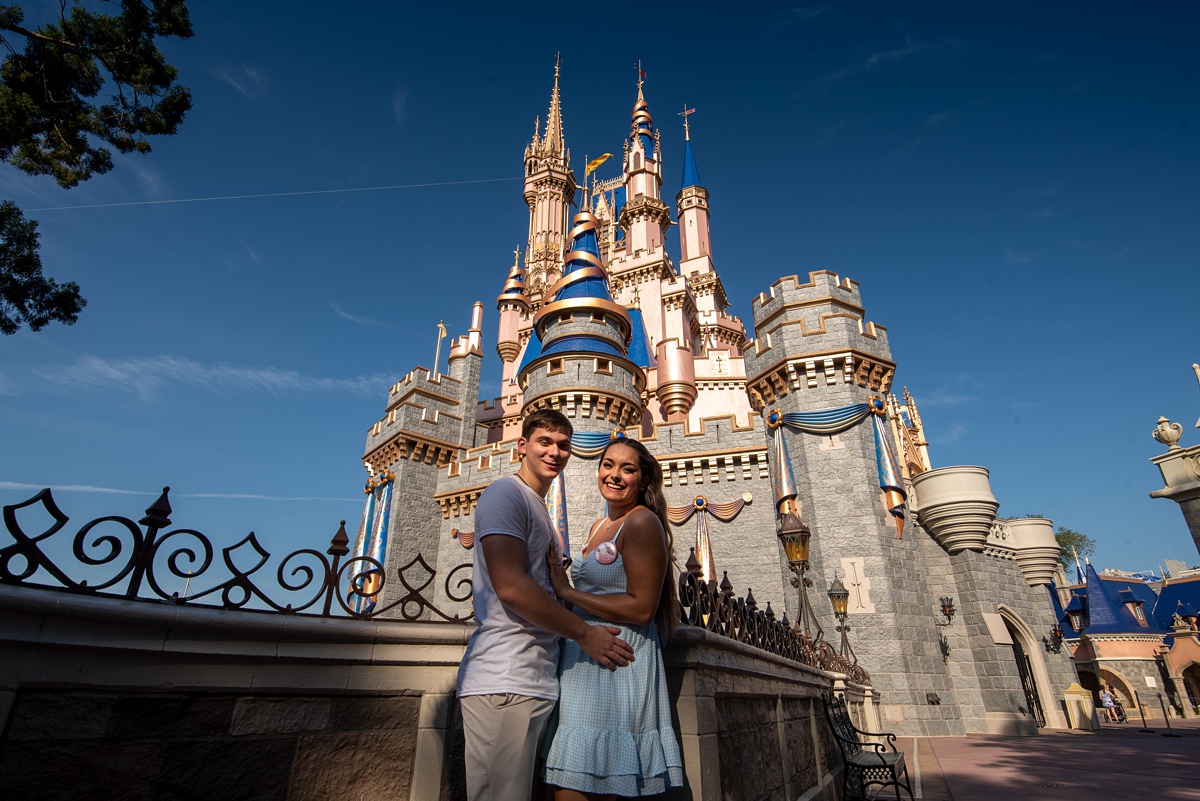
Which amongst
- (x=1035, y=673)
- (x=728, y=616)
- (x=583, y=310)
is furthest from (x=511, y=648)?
(x=1035, y=673)

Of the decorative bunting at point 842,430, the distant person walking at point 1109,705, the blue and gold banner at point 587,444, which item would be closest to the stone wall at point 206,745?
the decorative bunting at point 842,430

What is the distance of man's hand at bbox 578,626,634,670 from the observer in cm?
221

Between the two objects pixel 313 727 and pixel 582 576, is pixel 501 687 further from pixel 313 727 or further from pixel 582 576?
pixel 313 727

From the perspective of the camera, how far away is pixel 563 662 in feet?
7.74

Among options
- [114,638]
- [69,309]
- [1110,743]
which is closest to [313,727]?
[114,638]

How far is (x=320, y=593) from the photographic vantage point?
302 centimetres

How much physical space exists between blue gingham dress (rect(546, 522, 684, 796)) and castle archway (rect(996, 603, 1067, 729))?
16.9m

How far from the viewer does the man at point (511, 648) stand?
2.07m

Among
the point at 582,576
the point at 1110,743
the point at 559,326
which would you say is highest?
the point at 559,326

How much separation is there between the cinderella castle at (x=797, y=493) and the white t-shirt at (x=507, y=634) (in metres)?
7.31

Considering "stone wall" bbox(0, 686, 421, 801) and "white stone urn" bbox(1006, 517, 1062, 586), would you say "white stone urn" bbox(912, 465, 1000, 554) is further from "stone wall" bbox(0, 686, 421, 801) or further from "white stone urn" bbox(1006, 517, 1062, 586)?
"stone wall" bbox(0, 686, 421, 801)

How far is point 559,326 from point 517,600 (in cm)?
1826

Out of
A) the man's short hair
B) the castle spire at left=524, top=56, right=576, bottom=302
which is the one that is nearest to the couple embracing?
the man's short hair

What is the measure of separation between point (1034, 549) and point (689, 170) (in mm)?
28423
